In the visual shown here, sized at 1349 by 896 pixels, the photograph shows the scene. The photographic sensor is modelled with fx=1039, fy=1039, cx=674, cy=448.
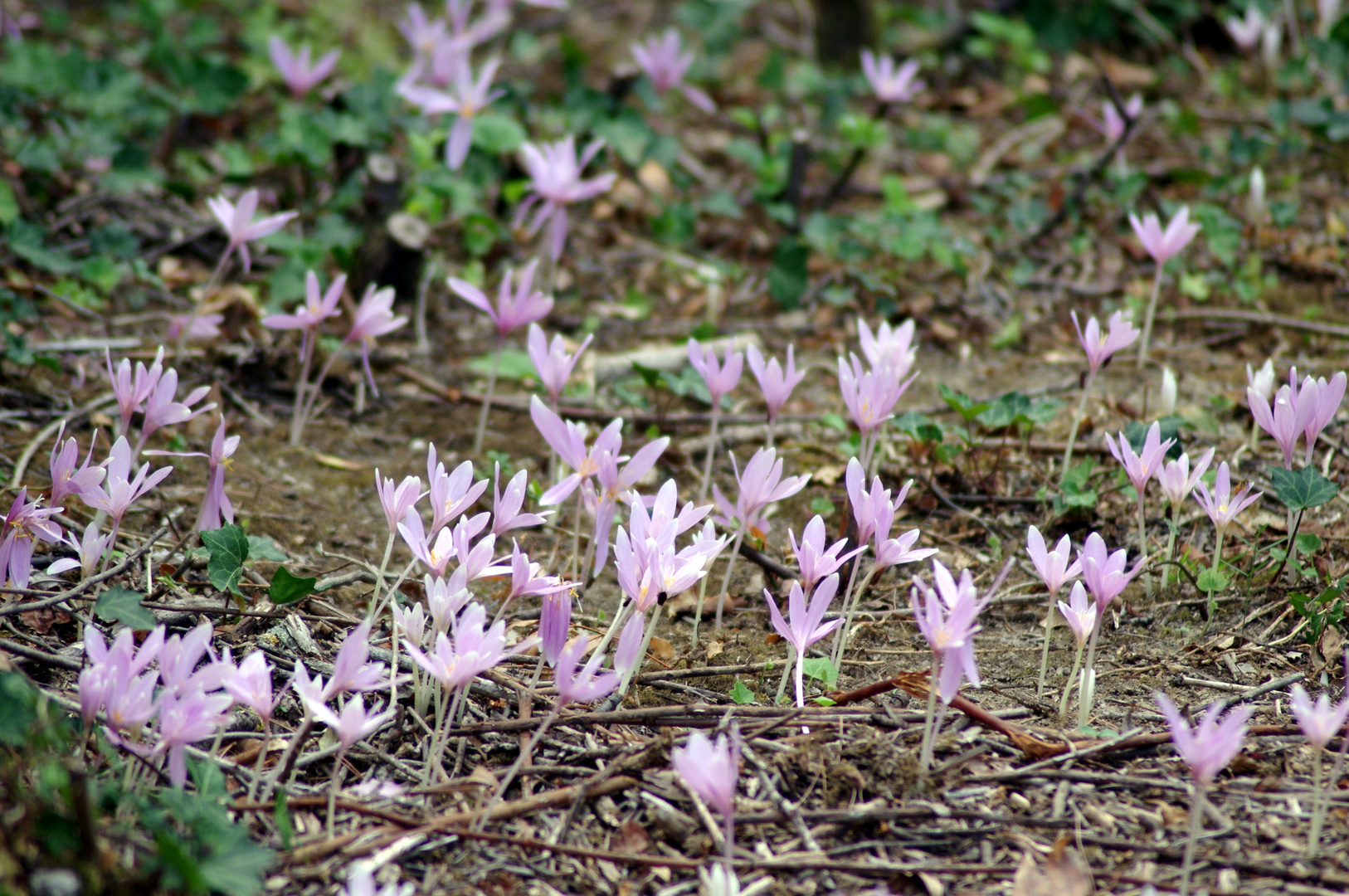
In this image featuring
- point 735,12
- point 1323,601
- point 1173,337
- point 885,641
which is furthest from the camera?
point 735,12

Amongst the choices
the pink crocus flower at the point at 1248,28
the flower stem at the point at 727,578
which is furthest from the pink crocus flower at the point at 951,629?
the pink crocus flower at the point at 1248,28

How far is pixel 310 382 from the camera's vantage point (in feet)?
11.0

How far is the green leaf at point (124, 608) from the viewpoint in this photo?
5.80 feet

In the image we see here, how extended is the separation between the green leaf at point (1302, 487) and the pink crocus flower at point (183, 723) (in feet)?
6.77

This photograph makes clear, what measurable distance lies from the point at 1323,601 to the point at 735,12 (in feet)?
17.0

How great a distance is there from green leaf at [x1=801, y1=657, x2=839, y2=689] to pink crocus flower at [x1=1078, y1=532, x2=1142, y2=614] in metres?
0.50

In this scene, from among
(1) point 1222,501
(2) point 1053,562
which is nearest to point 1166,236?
(1) point 1222,501

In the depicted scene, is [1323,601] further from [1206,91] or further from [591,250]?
[1206,91]

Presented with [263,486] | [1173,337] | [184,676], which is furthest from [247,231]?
[1173,337]

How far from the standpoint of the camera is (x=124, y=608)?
70.2 inches

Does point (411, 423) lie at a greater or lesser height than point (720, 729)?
lesser

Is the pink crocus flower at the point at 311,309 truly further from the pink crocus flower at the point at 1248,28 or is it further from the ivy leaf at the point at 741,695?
the pink crocus flower at the point at 1248,28

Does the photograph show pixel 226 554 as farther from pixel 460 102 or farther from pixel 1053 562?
pixel 460 102

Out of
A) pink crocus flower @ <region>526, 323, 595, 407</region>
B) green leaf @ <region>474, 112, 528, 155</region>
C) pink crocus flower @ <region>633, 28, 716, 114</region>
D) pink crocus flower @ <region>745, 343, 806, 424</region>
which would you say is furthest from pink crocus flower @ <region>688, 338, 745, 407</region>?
pink crocus flower @ <region>633, 28, 716, 114</region>
